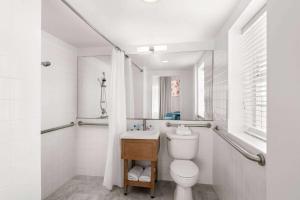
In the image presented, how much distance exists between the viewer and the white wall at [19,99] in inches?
34.6

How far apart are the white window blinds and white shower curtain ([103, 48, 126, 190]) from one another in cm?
153

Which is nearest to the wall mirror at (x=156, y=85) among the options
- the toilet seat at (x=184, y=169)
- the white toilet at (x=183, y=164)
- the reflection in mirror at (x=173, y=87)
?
the reflection in mirror at (x=173, y=87)

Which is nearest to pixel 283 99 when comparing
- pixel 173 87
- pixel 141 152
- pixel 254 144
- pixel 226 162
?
pixel 254 144

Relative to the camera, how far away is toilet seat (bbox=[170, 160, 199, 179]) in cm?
174

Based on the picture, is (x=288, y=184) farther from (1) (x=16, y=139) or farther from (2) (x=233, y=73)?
(1) (x=16, y=139)

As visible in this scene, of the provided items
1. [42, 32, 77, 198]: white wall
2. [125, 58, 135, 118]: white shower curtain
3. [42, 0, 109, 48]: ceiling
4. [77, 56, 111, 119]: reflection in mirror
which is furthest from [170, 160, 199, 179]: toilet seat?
[42, 0, 109, 48]: ceiling

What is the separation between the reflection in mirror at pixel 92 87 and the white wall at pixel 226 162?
1.68m

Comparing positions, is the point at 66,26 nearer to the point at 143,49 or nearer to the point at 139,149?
the point at 143,49

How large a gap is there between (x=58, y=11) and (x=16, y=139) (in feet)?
4.16

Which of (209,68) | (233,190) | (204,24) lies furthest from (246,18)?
(233,190)

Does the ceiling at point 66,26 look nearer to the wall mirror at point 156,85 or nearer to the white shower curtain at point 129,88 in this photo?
the wall mirror at point 156,85

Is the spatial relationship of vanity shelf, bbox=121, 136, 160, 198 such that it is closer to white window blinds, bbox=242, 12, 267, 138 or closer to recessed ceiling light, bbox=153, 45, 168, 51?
white window blinds, bbox=242, 12, 267, 138

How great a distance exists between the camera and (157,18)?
170cm

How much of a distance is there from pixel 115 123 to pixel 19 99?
1.35 metres
